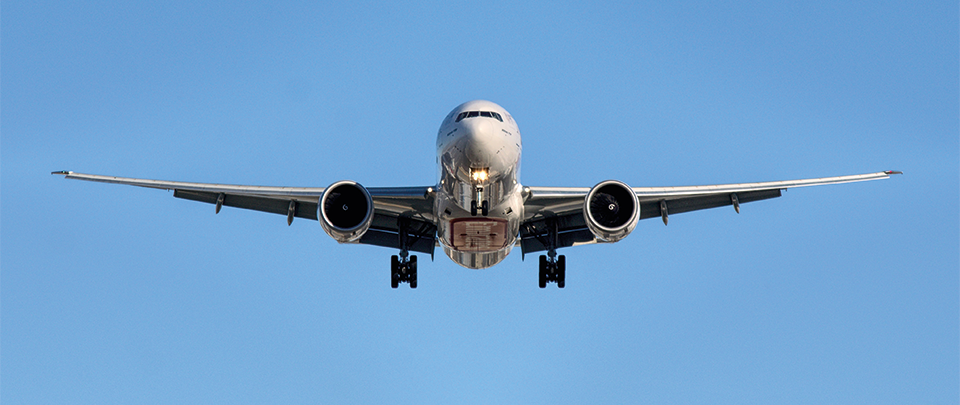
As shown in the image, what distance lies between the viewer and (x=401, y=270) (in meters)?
28.7

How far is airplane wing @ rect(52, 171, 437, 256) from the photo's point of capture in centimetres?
2489

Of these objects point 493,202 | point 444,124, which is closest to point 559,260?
point 493,202

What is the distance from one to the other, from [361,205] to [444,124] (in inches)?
112

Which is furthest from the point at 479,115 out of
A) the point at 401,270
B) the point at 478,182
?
the point at 401,270

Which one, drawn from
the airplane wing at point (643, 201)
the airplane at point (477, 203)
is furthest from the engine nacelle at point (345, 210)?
the airplane wing at point (643, 201)

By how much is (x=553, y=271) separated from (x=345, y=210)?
819 cm

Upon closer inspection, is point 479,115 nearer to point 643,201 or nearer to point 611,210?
point 611,210

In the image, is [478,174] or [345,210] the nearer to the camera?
[478,174]

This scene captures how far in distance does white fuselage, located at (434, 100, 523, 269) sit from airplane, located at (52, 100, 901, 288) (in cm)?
3

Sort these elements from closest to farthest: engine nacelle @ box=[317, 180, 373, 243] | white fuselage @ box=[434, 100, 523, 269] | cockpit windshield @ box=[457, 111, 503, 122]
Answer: white fuselage @ box=[434, 100, 523, 269], cockpit windshield @ box=[457, 111, 503, 122], engine nacelle @ box=[317, 180, 373, 243]

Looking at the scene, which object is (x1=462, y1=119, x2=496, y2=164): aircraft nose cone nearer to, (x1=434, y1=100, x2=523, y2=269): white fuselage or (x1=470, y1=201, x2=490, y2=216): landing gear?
(x1=434, y1=100, x2=523, y2=269): white fuselage

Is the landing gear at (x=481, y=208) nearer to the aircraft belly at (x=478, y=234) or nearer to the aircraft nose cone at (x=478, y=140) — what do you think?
the aircraft belly at (x=478, y=234)

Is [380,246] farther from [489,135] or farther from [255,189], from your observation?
[489,135]

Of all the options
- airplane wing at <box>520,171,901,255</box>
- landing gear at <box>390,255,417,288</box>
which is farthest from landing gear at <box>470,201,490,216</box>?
landing gear at <box>390,255,417,288</box>
